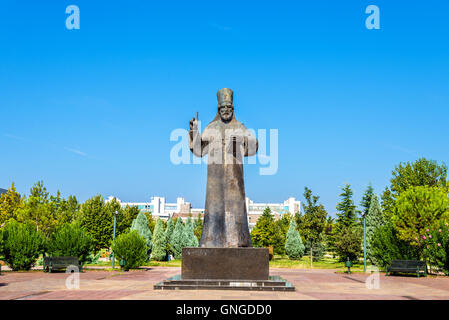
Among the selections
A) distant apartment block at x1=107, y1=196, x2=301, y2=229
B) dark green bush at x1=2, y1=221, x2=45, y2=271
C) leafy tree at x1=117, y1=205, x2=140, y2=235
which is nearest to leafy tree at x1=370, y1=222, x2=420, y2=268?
dark green bush at x1=2, y1=221, x2=45, y2=271

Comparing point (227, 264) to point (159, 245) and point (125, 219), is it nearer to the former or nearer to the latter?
point (159, 245)

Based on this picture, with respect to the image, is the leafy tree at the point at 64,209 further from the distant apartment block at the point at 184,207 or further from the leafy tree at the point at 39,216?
the distant apartment block at the point at 184,207

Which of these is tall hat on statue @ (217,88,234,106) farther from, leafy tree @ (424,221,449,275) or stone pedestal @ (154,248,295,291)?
leafy tree @ (424,221,449,275)

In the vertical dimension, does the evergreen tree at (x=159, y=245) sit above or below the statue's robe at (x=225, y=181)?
Answer: below

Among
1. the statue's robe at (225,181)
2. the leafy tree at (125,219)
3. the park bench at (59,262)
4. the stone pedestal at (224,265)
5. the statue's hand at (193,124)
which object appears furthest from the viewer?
the leafy tree at (125,219)

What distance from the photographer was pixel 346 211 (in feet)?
151

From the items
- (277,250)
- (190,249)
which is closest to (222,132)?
(190,249)

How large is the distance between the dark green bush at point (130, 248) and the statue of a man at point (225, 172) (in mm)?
9888

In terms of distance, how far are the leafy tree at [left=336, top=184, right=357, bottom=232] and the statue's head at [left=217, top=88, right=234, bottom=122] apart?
36.4 m

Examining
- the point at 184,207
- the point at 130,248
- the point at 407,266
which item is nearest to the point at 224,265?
the point at 130,248

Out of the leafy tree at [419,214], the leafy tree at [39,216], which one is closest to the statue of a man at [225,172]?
the leafy tree at [419,214]

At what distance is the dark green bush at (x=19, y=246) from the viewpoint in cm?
1870

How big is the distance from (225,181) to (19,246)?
1190 cm

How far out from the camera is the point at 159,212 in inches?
5246
